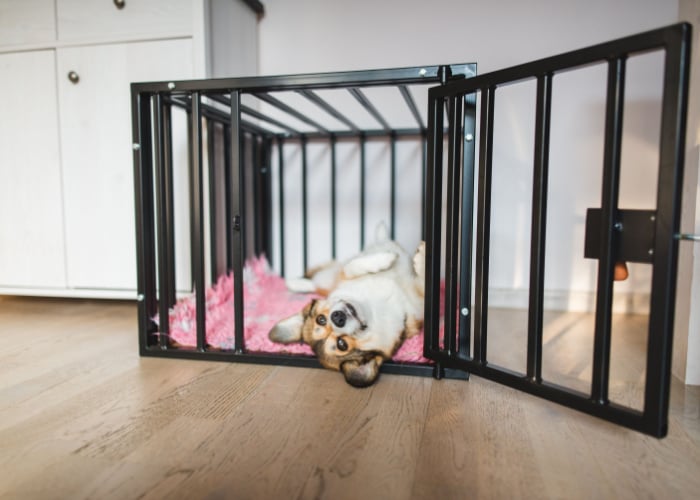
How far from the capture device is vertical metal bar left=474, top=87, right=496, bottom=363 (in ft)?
2.55

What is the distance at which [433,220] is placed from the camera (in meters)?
0.87

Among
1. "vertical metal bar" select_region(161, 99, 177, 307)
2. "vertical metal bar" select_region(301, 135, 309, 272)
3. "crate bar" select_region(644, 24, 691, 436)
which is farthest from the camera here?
"vertical metal bar" select_region(301, 135, 309, 272)

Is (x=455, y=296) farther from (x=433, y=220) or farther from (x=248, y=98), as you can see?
(x=248, y=98)

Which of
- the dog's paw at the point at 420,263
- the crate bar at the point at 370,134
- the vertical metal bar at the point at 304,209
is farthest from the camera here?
the vertical metal bar at the point at 304,209

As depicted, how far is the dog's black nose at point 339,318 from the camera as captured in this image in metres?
0.88

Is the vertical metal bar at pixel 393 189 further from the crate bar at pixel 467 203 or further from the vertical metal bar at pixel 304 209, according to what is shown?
the crate bar at pixel 467 203

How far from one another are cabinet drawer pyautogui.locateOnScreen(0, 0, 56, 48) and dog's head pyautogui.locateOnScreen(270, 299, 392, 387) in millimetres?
1242

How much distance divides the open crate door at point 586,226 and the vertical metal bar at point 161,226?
0.57 metres

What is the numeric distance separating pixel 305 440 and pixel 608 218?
0.52m

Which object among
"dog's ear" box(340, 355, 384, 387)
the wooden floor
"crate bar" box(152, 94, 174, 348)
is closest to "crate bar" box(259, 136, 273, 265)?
"crate bar" box(152, 94, 174, 348)

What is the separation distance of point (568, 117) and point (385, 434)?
1275 millimetres

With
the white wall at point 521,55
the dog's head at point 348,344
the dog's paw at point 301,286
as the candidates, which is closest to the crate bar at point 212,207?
the dog's paw at point 301,286

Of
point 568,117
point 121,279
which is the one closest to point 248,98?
point 121,279

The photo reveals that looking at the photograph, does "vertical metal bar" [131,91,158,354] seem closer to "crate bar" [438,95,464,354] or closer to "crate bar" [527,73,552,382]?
"crate bar" [438,95,464,354]
